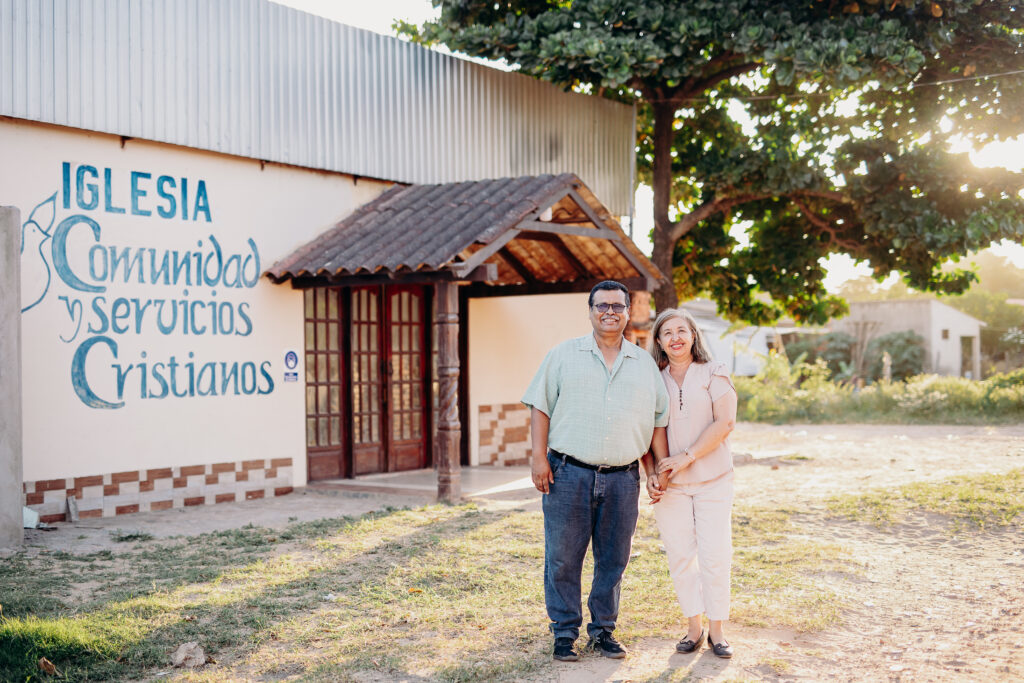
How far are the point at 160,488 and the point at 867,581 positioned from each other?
6409mm

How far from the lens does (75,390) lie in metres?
8.89

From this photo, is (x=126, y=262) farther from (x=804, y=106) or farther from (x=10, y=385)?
(x=804, y=106)

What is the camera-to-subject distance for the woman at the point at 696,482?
16.4ft

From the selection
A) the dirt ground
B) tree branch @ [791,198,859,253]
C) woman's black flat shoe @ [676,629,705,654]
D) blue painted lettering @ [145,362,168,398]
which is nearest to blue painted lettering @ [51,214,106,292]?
blue painted lettering @ [145,362,168,398]

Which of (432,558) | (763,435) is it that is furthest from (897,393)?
(432,558)

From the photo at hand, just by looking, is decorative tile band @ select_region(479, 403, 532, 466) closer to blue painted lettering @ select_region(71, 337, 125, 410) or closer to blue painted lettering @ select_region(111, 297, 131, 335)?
blue painted lettering @ select_region(111, 297, 131, 335)

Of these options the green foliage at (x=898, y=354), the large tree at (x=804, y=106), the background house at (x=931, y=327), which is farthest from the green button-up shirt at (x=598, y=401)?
the background house at (x=931, y=327)

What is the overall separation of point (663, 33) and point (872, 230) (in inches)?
151

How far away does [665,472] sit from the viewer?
4973 mm

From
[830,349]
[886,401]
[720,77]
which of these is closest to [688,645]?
[720,77]

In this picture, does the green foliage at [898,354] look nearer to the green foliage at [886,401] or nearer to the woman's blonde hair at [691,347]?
the green foliage at [886,401]

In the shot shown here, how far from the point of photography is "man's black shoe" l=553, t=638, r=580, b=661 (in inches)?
194

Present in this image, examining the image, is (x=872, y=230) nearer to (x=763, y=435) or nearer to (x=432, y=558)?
(x=763, y=435)

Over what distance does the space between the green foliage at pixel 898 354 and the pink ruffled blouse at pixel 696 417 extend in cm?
2712
